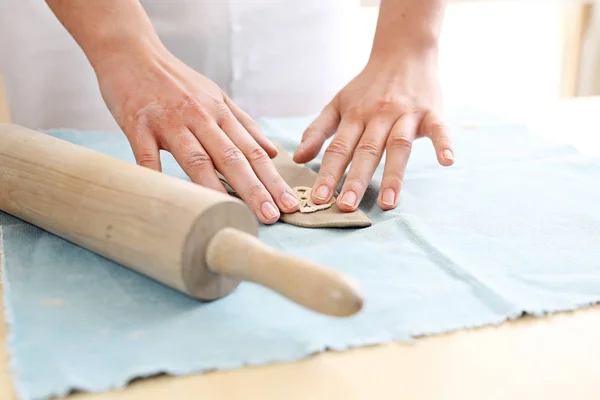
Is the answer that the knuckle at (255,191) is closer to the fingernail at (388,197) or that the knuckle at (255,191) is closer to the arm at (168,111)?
the arm at (168,111)

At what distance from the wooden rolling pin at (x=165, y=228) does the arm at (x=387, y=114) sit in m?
0.27

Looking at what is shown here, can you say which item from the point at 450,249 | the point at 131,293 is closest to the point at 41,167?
the point at 131,293

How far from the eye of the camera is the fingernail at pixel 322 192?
0.89 meters

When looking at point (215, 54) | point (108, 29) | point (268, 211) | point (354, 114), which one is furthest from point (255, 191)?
point (215, 54)

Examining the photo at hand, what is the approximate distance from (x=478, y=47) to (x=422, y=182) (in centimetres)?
126

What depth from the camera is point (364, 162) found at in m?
0.94

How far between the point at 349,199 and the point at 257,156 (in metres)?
0.14

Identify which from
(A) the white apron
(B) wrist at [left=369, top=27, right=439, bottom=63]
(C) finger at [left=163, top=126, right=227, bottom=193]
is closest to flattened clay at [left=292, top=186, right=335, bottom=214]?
(C) finger at [left=163, top=126, right=227, bottom=193]

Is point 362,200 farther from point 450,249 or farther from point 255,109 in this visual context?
point 255,109

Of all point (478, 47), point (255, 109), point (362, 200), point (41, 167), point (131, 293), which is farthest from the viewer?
point (478, 47)

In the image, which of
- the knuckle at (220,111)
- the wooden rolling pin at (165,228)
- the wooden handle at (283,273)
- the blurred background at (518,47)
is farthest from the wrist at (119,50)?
the blurred background at (518,47)

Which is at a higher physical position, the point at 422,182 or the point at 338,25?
the point at 338,25

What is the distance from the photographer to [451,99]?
59.6 inches

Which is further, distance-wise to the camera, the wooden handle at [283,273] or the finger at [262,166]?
the finger at [262,166]
